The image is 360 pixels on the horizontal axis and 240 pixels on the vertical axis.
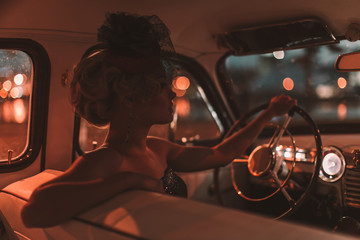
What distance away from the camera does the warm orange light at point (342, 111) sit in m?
2.88

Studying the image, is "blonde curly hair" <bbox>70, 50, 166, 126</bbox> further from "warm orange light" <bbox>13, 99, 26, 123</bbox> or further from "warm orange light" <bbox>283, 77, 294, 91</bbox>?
"warm orange light" <bbox>283, 77, 294, 91</bbox>

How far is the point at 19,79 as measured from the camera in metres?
1.97

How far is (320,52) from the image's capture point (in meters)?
2.79

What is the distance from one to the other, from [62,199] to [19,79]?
1.21m

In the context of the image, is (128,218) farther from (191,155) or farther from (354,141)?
(354,141)

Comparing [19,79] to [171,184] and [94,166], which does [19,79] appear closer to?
[171,184]

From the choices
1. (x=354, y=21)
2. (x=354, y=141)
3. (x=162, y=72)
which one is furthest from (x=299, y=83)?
(x=162, y=72)

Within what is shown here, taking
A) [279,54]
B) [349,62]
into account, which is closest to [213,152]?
[349,62]

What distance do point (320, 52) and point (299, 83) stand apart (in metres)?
0.47

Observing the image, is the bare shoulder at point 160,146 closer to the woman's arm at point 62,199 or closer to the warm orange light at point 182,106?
Answer: the woman's arm at point 62,199

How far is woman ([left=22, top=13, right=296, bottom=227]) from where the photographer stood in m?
0.98

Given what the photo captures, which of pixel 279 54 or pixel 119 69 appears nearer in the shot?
pixel 119 69

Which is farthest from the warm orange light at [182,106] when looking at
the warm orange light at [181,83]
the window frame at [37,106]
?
the window frame at [37,106]

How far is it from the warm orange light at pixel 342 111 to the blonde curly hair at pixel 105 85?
2.05 metres
